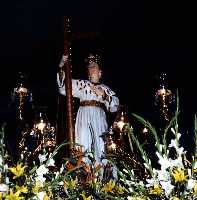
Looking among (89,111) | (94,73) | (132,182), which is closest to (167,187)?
(132,182)

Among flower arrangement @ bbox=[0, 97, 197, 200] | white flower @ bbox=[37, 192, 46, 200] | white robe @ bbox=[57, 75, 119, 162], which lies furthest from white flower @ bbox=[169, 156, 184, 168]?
white robe @ bbox=[57, 75, 119, 162]

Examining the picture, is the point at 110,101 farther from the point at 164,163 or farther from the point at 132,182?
the point at 164,163

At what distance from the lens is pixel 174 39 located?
811 cm

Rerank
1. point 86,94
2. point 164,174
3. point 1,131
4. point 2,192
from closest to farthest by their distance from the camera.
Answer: point 164,174 → point 2,192 → point 1,131 → point 86,94

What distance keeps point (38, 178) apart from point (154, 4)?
572cm

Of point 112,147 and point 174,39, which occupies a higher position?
point 174,39

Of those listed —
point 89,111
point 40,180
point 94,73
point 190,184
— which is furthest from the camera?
point 94,73

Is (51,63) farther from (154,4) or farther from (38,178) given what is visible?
(38,178)

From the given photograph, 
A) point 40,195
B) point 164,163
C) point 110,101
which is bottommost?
point 40,195

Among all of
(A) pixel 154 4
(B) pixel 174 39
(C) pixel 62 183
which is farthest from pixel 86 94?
(C) pixel 62 183

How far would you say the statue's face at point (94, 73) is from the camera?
591 cm

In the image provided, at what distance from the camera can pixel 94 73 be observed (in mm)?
5918

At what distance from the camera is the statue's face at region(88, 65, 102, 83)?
19.4 feet

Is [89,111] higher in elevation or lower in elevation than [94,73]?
lower
